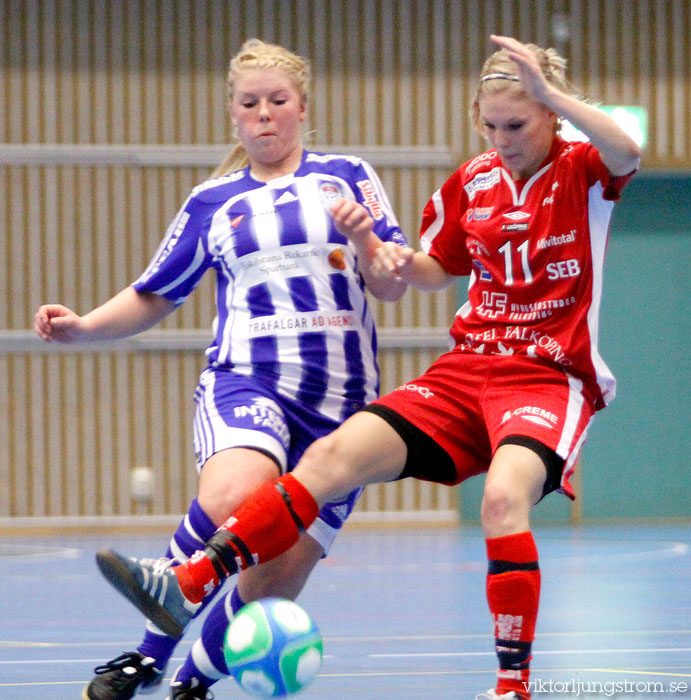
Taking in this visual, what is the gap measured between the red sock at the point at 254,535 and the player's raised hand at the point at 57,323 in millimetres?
819

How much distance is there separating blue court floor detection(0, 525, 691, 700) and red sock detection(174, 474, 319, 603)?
2.05 feet

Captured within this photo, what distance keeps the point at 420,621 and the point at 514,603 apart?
2.07 meters

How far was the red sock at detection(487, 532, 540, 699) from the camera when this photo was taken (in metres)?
2.78

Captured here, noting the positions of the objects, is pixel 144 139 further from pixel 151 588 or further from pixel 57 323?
pixel 151 588

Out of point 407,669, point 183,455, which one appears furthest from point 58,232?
point 407,669

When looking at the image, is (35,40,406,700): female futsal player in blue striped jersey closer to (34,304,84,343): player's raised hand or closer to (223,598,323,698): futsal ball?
(34,304,84,343): player's raised hand

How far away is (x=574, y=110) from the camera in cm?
290

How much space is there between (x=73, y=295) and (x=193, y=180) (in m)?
1.31

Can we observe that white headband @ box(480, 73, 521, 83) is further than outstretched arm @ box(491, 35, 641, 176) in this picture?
Yes

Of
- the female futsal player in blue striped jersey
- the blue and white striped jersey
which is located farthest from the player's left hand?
the blue and white striped jersey

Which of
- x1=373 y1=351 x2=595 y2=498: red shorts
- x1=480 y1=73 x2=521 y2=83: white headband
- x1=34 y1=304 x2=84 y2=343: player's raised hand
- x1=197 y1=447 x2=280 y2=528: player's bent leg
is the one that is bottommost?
x1=197 y1=447 x2=280 y2=528: player's bent leg

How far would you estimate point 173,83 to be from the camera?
962cm

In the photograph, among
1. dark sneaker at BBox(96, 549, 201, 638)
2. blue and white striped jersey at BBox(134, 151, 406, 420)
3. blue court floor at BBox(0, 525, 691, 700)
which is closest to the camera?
dark sneaker at BBox(96, 549, 201, 638)

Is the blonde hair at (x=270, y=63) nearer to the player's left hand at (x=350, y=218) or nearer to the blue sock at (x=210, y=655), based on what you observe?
the player's left hand at (x=350, y=218)
